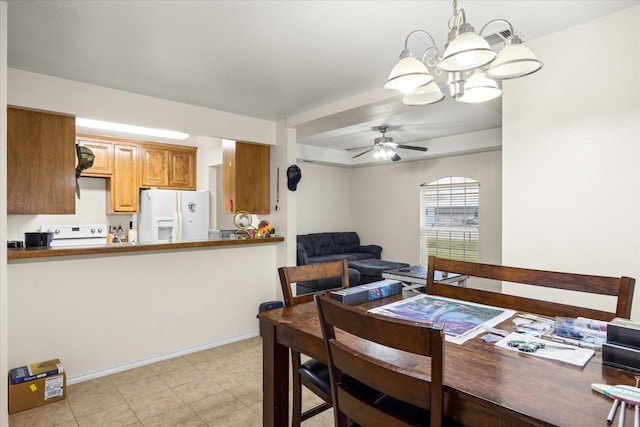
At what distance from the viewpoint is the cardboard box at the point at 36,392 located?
234cm

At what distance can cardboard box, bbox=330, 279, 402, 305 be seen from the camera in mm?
1672

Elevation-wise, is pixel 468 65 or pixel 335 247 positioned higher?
pixel 468 65

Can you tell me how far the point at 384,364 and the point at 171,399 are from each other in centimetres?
211

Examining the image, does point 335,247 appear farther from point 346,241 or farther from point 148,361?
point 148,361

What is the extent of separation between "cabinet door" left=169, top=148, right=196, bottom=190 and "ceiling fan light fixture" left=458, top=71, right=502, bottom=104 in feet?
16.3

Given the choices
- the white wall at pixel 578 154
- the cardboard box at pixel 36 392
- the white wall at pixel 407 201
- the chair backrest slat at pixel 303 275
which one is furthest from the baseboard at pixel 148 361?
the white wall at pixel 407 201

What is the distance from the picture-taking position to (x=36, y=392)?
7.89 ft

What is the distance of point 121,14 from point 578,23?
2483mm

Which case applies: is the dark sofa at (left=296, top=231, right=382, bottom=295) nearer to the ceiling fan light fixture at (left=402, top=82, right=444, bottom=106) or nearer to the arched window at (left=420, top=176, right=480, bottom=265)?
the arched window at (left=420, top=176, right=480, bottom=265)

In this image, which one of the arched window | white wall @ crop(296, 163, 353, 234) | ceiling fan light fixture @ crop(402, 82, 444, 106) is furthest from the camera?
white wall @ crop(296, 163, 353, 234)

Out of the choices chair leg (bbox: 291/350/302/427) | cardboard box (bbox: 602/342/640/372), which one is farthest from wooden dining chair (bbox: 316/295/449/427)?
chair leg (bbox: 291/350/302/427)

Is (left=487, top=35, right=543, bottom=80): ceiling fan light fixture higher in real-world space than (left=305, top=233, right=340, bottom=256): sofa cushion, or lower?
higher

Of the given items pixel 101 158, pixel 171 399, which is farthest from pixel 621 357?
pixel 101 158

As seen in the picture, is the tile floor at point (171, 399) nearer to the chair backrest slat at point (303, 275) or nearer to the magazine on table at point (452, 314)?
the chair backrest slat at point (303, 275)
